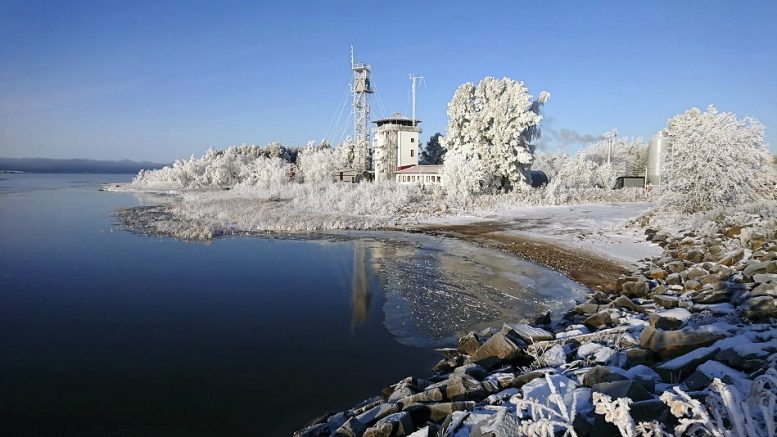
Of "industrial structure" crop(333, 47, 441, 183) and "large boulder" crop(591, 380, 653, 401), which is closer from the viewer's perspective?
"large boulder" crop(591, 380, 653, 401)

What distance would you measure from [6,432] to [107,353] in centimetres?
264

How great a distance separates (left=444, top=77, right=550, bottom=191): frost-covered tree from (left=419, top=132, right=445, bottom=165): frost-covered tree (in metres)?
24.0

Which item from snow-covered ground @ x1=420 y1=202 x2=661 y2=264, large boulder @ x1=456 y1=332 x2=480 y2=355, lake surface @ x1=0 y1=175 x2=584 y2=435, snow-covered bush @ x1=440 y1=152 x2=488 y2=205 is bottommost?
lake surface @ x1=0 y1=175 x2=584 y2=435

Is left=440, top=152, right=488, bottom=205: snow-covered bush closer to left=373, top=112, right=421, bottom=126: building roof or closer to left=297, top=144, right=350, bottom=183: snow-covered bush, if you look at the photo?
left=373, top=112, right=421, bottom=126: building roof

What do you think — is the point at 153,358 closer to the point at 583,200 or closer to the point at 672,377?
the point at 672,377

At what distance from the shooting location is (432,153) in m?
68.2

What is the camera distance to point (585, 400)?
4.81 meters

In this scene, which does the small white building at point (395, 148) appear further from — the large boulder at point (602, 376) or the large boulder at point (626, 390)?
the large boulder at point (626, 390)

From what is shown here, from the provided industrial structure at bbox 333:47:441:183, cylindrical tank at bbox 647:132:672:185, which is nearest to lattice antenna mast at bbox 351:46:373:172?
industrial structure at bbox 333:47:441:183

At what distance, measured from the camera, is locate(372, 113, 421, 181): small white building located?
178 ft

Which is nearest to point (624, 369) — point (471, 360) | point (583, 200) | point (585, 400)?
point (585, 400)

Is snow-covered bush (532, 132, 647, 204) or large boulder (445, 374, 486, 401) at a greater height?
snow-covered bush (532, 132, 647, 204)

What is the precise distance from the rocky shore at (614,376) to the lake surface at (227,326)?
123cm

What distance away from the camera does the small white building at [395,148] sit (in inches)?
2142
